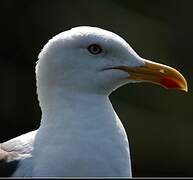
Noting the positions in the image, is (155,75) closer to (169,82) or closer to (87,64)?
(169,82)

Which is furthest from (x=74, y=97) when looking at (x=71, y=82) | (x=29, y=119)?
(x=29, y=119)

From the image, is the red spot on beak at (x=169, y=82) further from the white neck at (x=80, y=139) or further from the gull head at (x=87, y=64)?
the white neck at (x=80, y=139)

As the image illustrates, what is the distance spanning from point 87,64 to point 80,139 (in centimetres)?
20

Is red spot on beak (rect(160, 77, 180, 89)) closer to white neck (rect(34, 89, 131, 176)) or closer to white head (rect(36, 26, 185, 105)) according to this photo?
white head (rect(36, 26, 185, 105))

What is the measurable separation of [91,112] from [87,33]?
0.20 metres

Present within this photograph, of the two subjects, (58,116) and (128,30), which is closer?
(58,116)

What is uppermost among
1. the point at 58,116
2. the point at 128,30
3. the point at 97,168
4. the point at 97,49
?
the point at 128,30

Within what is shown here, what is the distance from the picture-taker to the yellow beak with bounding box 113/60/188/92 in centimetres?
223

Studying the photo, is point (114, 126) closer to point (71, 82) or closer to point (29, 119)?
point (71, 82)

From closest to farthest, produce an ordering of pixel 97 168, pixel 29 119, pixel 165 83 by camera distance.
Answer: pixel 97 168 → pixel 165 83 → pixel 29 119

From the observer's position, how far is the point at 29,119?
183 inches

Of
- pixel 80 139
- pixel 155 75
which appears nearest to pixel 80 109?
pixel 80 139

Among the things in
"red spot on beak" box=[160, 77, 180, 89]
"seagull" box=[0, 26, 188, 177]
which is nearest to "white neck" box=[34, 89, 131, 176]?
"seagull" box=[0, 26, 188, 177]

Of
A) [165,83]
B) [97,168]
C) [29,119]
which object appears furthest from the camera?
[29,119]
